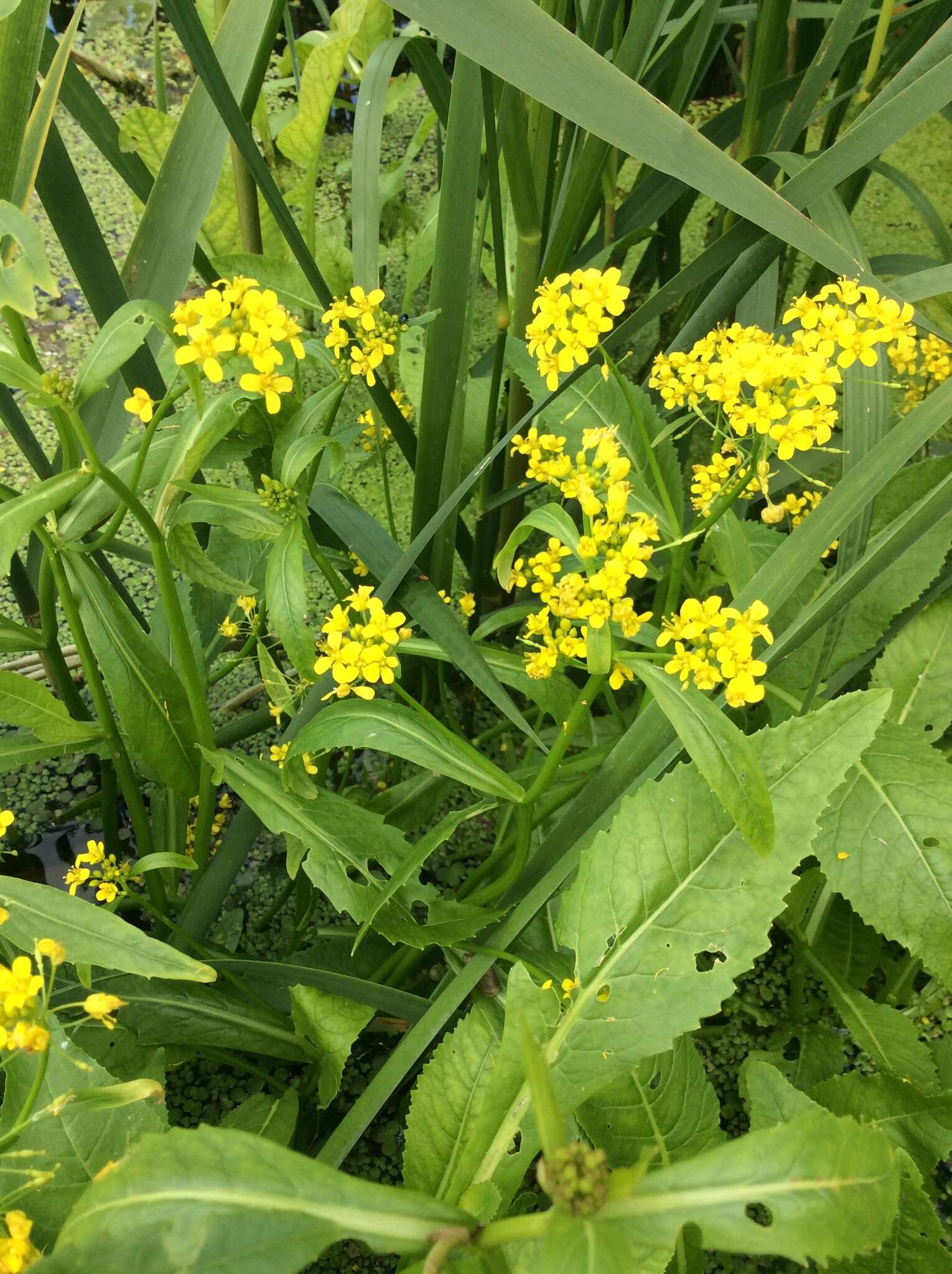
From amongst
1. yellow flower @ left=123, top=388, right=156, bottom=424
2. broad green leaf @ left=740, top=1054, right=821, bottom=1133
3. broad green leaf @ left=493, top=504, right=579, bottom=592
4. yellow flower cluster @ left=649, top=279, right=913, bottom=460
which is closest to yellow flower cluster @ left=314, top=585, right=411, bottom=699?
broad green leaf @ left=493, top=504, right=579, bottom=592

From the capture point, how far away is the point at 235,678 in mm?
1572

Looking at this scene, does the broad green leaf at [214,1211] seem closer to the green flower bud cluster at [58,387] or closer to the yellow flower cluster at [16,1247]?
the yellow flower cluster at [16,1247]

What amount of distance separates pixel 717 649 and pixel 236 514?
1.48 ft

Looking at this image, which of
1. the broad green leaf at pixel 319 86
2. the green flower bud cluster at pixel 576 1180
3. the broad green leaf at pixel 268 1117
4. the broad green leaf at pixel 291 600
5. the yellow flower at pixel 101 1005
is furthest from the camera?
the broad green leaf at pixel 319 86

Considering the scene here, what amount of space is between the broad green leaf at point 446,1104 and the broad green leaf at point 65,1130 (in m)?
0.23

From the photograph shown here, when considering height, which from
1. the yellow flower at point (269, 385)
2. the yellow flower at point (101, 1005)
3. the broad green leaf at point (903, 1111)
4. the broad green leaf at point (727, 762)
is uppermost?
the yellow flower at point (269, 385)

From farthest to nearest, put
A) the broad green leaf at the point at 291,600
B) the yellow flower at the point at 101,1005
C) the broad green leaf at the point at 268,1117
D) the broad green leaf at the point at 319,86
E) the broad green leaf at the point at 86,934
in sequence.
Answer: the broad green leaf at the point at 319,86 → the broad green leaf at the point at 268,1117 → the broad green leaf at the point at 291,600 → the broad green leaf at the point at 86,934 → the yellow flower at the point at 101,1005

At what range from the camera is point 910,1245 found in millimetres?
879

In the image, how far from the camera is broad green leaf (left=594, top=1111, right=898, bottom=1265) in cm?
47

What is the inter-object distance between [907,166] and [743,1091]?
2.33m

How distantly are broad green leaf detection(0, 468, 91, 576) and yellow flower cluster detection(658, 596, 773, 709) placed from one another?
478 millimetres

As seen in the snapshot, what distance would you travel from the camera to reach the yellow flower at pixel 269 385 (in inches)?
27.4

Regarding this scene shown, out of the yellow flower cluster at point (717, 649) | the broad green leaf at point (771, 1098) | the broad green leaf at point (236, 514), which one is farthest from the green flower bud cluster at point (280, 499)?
the broad green leaf at point (771, 1098)

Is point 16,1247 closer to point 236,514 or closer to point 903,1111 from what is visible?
point 236,514
